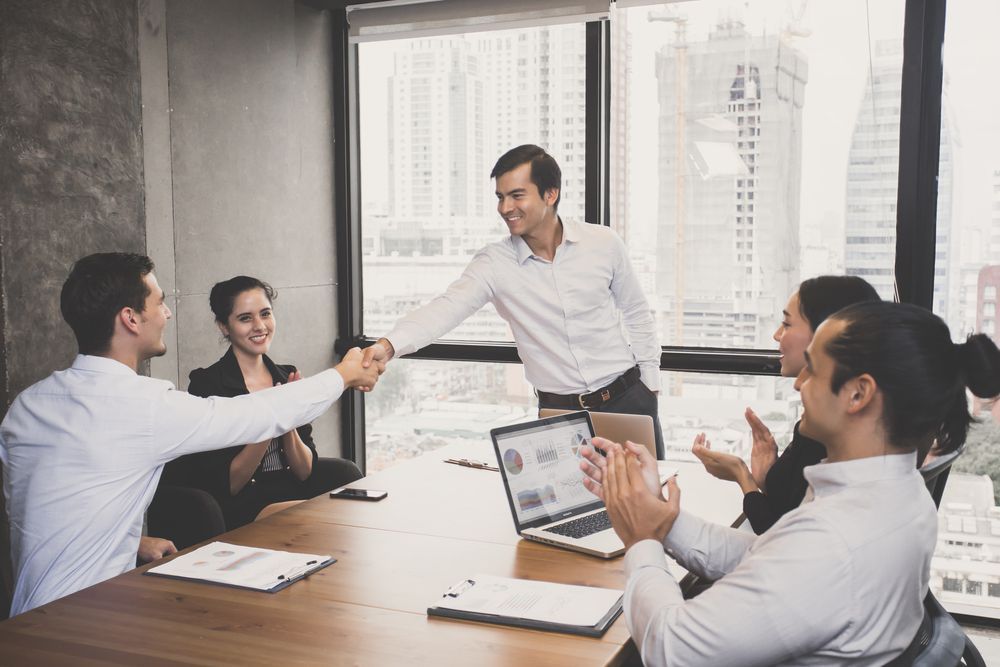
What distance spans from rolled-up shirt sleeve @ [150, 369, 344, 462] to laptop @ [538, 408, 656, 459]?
0.93m

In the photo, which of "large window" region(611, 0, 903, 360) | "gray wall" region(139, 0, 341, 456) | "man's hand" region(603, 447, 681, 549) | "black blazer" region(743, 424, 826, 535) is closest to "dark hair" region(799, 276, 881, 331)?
"black blazer" region(743, 424, 826, 535)

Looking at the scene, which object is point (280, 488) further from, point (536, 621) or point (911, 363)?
point (911, 363)

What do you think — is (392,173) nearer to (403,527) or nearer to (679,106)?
(679,106)

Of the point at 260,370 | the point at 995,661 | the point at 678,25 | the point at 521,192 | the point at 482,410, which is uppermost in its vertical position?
the point at 678,25

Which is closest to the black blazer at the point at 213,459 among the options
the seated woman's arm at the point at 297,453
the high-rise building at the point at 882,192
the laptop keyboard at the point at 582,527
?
the seated woman's arm at the point at 297,453

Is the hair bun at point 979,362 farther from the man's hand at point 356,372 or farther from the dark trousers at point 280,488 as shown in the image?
the dark trousers at point 280,488

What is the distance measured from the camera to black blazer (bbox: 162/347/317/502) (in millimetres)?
3174

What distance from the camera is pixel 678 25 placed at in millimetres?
4332

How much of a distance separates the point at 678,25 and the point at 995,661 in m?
Answer: 3.03

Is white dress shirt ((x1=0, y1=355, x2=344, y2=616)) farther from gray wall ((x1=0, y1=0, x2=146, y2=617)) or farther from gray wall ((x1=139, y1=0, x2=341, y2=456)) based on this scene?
gray wall ((x1=139, y1=0, x2=341, y2=456))

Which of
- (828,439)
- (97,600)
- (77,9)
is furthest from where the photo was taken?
(77,9)

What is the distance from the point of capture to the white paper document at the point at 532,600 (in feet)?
5.61

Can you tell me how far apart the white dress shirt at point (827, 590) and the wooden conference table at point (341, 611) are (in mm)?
263

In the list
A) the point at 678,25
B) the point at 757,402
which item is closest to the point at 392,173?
the point at 678,25
